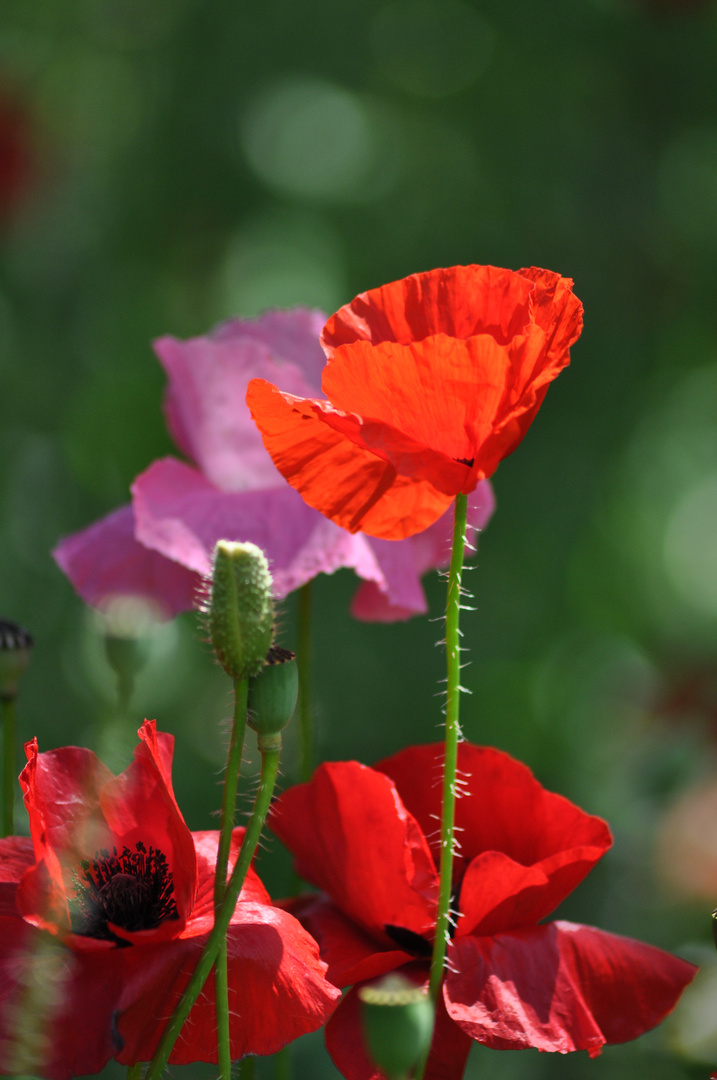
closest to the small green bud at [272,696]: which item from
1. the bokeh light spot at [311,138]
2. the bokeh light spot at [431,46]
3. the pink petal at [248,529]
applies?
the pink petal at [248,529]

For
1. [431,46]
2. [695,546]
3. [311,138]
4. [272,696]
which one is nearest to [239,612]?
[272,696]

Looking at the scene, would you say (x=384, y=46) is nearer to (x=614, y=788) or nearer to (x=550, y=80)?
(x=550, y=80)

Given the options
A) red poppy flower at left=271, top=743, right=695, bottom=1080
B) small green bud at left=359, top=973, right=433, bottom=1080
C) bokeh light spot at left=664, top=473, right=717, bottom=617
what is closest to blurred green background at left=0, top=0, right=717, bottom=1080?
bokeh light spot at left=664, top=473, right=717, bottom=617

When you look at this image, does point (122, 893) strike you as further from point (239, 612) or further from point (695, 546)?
point (695, 546)

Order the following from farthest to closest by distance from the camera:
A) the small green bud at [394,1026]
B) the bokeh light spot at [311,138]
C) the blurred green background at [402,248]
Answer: the bokeh light spot at [311,138], the blurred green background at [402,248], the small green bud at [394,1026]

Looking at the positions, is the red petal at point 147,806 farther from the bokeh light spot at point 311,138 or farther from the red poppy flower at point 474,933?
the bokeh light spot at point 311,138

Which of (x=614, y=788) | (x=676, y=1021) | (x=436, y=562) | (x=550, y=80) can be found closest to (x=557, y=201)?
(x=550, y=80)
